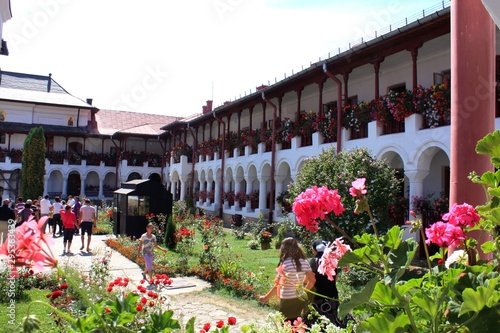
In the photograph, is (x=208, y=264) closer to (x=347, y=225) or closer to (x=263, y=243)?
(x=347, y=225)

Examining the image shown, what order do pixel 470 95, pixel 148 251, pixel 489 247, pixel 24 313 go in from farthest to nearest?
pixel 148 251 < pixel 24 313 < pixel 470 95 < pixel 489 247

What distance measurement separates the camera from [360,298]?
134 cm

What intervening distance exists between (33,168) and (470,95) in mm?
26982

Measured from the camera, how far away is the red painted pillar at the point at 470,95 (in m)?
2.71

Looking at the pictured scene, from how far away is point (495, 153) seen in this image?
1604 mm

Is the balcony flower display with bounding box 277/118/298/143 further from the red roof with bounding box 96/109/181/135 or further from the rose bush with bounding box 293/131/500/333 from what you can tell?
the red roof with bounding box 96/109/181/135

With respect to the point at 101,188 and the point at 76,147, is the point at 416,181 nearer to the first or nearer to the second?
the point at 101,188

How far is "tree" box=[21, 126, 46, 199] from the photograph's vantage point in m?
25.5

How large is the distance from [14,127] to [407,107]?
3213cm

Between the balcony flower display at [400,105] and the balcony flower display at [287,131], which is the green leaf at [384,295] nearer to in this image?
the balcony flower display at [400,105]

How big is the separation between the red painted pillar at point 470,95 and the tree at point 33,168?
1046 inches

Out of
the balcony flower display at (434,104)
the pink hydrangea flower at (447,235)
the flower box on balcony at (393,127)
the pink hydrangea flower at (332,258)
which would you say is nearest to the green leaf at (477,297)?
the pink hydrangea flower at (447,235)

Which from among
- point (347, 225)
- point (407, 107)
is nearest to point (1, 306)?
point (347, 225)

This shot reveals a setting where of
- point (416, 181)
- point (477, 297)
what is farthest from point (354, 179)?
point (477, 297)
